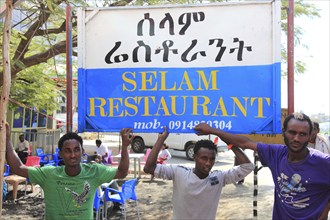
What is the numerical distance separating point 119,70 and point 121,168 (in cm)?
86

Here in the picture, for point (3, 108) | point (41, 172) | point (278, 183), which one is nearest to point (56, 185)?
point (41, 172)

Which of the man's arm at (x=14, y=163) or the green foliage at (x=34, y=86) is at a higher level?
the green foliage at (x=34, y=86)

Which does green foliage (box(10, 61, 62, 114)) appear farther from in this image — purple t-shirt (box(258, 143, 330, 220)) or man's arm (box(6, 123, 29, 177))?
purple t-shirt (box(258, 143, 330, 220))

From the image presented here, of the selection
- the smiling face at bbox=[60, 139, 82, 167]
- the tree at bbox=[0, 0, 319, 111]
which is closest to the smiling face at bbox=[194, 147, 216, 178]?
the smiling face at bbox=[60, 139, 82, 167]

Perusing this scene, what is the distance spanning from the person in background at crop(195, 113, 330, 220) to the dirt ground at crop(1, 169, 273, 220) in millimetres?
4870

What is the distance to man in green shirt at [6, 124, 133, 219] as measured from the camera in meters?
2.52

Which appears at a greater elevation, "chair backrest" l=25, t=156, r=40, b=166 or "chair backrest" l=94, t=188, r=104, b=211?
"chair backrest" l=25, t=156, r=40, b=166

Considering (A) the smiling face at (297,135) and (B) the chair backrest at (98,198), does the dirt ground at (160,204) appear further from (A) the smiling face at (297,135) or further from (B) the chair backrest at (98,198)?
(A) the smiling face at (297,135)

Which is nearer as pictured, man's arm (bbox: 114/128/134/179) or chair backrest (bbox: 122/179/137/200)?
man's arm (bbox: 114/128/134/179)

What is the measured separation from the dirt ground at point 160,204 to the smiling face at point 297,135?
4982 mm

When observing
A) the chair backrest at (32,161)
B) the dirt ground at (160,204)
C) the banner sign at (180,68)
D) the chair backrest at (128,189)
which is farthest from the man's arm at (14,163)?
the chair backrest at (32,161)

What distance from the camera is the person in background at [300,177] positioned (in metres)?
2.22

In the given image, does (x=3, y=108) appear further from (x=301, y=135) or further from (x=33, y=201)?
(x=33, y=201)

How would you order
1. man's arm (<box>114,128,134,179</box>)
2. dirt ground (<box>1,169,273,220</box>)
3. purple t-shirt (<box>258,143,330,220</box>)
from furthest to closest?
dirt ground (<box>1,169,273,220</box>)
man's arm (<box>114,128,134,179</box>)
purple t-shirt (<box>258,143,330,220</box>)
